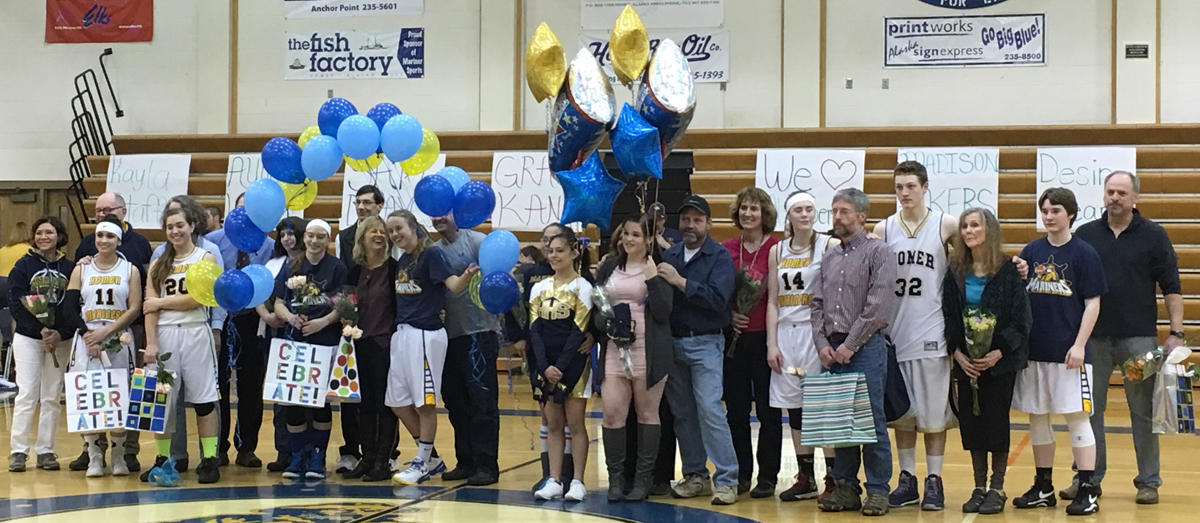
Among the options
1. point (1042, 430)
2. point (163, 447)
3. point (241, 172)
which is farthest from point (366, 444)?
point (241, 172)

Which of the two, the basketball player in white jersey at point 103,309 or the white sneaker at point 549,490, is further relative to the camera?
the basketball player in white jersey at point 103,309

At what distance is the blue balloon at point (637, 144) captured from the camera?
18.0 ft

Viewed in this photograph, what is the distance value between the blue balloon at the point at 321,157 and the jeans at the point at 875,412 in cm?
278

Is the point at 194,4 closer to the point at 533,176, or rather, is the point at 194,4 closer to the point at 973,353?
the point at 533,176

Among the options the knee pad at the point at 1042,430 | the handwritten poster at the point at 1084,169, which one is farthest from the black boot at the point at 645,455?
the handwritten poster at the point at 1084,169

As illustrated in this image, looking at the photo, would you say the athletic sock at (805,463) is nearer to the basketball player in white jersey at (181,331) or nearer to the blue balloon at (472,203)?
the blue balloon at (472,203)

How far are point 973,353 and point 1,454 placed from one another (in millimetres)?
5880

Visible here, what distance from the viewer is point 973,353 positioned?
5.45m

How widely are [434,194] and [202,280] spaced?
1.28 meters

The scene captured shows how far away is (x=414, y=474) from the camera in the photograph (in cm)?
625

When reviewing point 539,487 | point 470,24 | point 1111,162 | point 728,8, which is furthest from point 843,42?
point 539,487

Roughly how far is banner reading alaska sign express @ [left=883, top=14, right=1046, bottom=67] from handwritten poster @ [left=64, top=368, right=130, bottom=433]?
921cm

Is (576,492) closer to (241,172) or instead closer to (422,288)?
(422,288)

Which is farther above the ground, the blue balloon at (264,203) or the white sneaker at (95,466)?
the blue balloon at (264,203)
